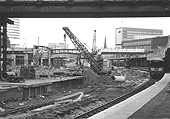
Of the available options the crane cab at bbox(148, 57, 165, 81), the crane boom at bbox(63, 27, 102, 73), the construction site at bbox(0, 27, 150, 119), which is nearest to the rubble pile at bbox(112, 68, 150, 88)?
the crane cab at bbox(148, 57, 165, 81)

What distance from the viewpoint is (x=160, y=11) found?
2377 cm

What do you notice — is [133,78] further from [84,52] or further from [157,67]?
[84,52]

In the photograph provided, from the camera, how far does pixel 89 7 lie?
2386cm

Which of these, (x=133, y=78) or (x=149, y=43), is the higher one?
(x=149, y=43)

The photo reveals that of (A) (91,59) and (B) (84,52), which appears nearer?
(A) (91,59)

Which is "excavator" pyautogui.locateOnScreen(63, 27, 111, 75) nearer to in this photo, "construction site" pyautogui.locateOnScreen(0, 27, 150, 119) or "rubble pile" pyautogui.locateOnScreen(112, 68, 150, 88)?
"construction site" pyautogui.locateOnScreen(0, 27, 150, 119)

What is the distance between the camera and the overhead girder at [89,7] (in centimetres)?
2347

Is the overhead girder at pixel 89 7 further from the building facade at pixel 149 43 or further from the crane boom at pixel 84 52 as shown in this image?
the building facade at pixel 149 43

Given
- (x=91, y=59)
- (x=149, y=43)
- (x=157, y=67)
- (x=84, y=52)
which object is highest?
(x=149, y=43)

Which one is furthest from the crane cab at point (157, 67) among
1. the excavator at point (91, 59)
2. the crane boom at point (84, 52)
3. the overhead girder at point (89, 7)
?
the overhead girder at point (89, 7)

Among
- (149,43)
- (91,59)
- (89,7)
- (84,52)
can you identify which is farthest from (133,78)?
(149,43)

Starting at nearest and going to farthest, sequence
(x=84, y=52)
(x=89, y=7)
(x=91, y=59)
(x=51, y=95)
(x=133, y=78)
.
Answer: (x=51, y=95) < (x=89, y=7) < (x=133, y=78) < (x=91, y=59) < (x=84, y=52)

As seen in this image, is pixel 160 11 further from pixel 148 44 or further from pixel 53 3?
pixel 148 44

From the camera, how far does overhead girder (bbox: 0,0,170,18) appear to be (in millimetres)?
23469
